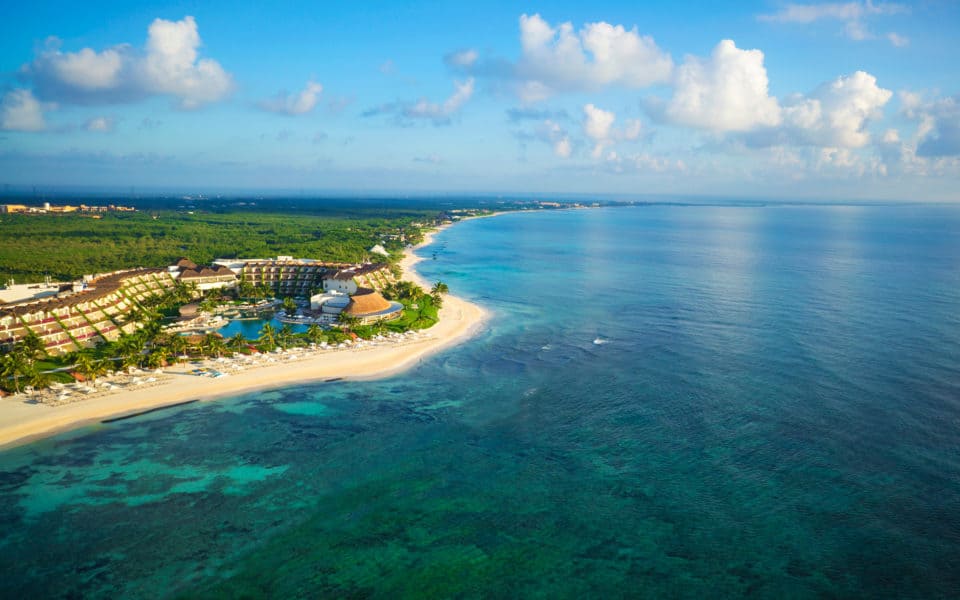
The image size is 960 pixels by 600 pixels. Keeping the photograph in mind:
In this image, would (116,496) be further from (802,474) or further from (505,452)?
(802,474)

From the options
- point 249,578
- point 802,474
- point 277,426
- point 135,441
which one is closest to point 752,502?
point 802,474

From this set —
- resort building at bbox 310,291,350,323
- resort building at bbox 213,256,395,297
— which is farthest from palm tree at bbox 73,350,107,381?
resort building at bbox 213,256,395,297

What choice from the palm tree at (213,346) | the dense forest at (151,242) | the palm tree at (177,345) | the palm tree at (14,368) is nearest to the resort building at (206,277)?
the dense forest at (151,242)

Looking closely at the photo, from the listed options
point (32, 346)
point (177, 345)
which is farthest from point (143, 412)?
point (32, 346)

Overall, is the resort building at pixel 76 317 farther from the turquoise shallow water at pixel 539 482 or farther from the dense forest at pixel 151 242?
the dense forest at pixel 151 242

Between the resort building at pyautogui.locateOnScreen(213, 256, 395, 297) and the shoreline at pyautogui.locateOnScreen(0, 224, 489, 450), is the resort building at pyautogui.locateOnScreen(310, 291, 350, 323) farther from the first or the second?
the shoreline at pyautogui.locateOnScreen(0, 224, 489, 450)
